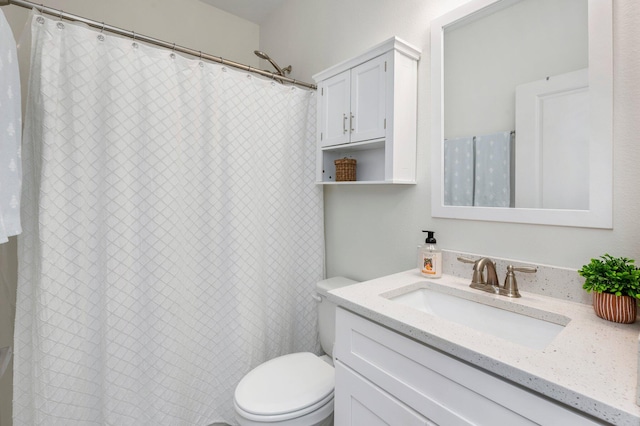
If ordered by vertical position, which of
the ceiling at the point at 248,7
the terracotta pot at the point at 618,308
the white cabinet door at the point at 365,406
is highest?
the ceiling at the point at 248,7

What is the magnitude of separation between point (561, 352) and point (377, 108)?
1.08 m

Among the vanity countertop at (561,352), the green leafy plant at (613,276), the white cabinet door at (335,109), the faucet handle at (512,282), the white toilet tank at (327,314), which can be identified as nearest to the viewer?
the vanity countertop at (561,352)

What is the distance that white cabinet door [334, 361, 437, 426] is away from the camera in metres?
0.81

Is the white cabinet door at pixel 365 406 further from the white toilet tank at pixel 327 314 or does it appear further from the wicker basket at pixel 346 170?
the wicker basket at pixel 346 170

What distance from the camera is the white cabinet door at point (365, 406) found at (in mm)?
807

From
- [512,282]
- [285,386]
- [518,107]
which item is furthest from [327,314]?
[518,107]

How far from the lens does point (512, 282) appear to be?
1.02 m

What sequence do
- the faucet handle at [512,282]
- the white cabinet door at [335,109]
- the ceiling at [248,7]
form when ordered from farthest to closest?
the ceiling at [248,7], the white cabinet door at [335,109], the faucet handle at [512,282]

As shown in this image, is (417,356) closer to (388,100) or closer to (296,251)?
(388,100)

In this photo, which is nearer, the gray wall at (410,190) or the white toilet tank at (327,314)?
the gray wall at (410,190)

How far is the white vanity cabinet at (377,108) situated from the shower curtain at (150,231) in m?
0.36

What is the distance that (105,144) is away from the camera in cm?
128

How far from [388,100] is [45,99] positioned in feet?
4.45

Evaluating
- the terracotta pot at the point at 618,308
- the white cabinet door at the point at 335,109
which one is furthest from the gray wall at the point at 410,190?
the white cabinet door at the point at 335,109
